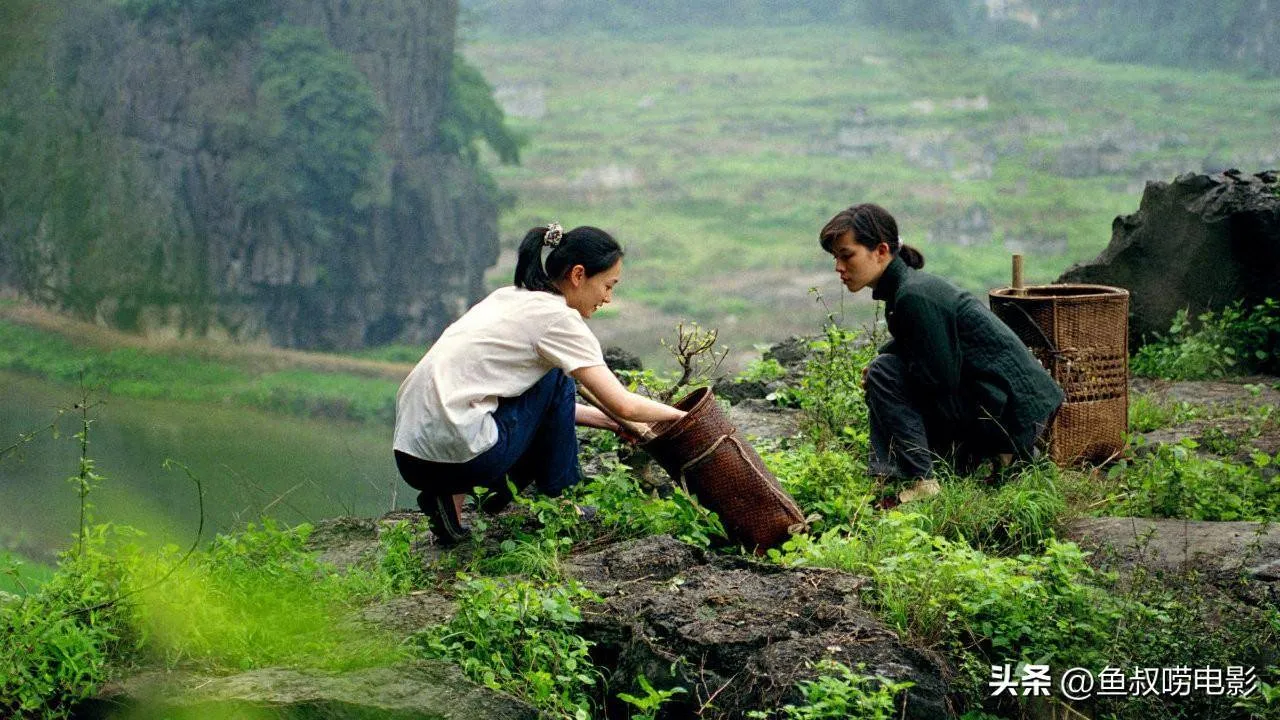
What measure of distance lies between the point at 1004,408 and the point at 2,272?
1465 inches

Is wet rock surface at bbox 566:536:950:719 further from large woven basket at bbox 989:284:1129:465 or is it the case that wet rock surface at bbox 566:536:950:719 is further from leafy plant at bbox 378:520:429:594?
large woven basket at bbox 989:284:1129:465

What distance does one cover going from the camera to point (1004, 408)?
5.37 m

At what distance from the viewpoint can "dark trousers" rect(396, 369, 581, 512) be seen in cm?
454

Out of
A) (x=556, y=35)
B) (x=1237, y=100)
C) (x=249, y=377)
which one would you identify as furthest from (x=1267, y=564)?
(x=556, y=35)

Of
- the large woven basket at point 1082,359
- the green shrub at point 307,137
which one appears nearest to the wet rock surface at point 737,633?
the large woven basket at point 1082,359

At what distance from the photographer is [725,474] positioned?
4.66m

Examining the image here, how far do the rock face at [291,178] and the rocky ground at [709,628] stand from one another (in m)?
35.4

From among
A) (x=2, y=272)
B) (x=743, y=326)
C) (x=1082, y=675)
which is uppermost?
(x=1082, y=675)

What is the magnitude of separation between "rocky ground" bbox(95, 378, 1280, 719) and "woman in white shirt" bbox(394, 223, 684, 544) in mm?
388

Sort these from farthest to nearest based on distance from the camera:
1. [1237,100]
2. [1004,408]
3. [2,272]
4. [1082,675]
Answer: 1. [1237,100]
2. [2,272]
3. [1004,408]
4. [1082,675]

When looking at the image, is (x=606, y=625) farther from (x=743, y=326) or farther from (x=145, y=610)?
(x=743, y=326)

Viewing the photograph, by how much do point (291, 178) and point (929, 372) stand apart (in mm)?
36653

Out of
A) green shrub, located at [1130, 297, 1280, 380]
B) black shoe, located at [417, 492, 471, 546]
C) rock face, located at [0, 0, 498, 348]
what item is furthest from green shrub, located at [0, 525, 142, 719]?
rock face, located at [0, 0, 498, 348]

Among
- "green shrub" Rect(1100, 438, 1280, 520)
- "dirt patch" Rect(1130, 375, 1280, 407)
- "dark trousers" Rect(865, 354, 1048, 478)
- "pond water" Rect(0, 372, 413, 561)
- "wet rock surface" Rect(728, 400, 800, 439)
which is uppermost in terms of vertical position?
"dark trousers" Rect(865, 354, 1048, 478)
